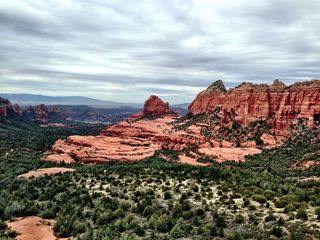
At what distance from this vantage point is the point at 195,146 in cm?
10394

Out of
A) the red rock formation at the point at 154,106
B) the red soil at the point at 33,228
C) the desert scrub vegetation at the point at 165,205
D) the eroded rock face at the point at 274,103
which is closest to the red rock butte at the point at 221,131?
the eroded rock face at the point at 274,103

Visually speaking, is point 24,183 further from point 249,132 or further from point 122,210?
point 249,132

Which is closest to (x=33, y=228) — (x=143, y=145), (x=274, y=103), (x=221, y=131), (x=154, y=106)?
(x=143, y=145)

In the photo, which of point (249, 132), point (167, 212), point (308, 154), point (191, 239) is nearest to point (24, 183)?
point (167, 212)

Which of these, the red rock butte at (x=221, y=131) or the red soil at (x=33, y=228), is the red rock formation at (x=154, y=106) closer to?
the red rock butte at (x=221, y=131)

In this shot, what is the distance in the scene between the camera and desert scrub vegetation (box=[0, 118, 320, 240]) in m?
31.1

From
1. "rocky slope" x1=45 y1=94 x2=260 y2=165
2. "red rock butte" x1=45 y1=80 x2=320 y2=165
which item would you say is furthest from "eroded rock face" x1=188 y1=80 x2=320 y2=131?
"rocky slope" x1=45 y1=94 x2=260 y2=165

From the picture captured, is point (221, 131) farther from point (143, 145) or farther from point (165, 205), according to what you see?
point (165, 205)

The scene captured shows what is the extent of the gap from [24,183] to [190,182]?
80.3 feet

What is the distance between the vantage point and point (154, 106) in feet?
570

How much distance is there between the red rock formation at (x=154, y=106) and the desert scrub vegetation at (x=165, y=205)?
356ft

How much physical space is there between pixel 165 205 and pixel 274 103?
7779cm

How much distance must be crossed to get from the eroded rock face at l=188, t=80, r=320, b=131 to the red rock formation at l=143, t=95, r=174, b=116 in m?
40.6

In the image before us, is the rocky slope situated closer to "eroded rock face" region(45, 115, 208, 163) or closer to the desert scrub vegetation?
"eroded rock face" region(45, 115, 208, 163)
